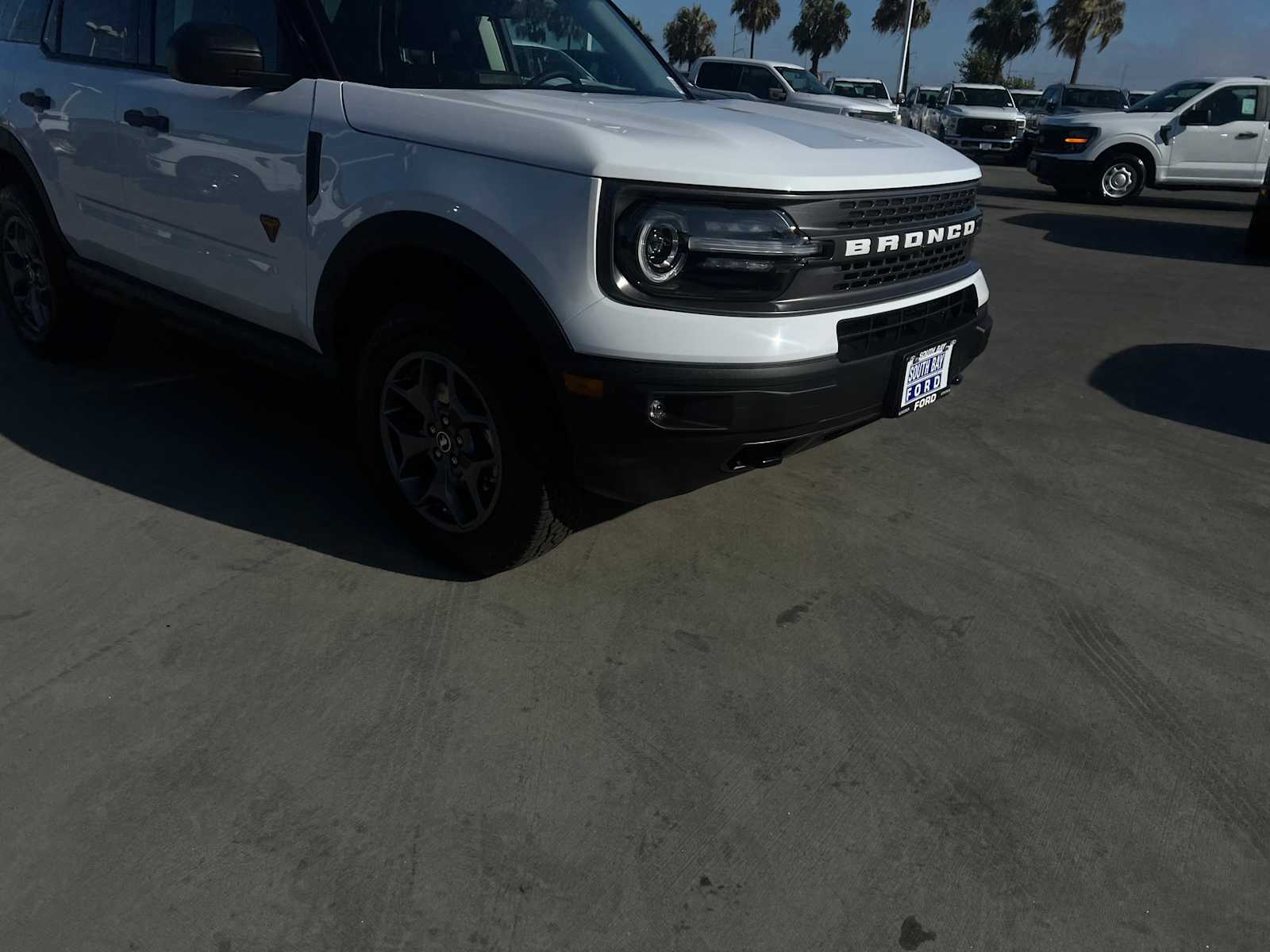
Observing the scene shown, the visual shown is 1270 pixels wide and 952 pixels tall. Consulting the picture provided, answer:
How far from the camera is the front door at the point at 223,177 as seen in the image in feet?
10.8

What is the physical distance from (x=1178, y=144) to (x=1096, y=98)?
280 inches

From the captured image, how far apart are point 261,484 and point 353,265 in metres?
1.15

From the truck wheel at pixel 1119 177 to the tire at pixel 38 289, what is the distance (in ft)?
42.4

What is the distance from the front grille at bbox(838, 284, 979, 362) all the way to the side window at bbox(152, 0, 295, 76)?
187cm

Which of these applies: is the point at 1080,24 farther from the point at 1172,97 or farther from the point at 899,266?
the point at 899,266

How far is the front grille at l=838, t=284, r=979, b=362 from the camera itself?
285 cm

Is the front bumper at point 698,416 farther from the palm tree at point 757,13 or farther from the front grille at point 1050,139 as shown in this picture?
the palm tree at point 757,13

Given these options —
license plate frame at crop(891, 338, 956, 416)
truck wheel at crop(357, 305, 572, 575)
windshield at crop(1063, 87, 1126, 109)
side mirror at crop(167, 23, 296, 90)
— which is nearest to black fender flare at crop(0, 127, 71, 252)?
side mirror at crop(167, 23, 296, 90)

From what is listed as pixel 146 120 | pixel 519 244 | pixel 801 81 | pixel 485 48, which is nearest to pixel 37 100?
pixel 146 120

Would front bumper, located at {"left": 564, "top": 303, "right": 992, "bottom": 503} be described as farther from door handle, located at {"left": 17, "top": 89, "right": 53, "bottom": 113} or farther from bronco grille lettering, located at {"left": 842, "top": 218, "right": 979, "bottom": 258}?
door handle, located at {"left": 17, "top": 89, "right": 53, "bottom": 113}

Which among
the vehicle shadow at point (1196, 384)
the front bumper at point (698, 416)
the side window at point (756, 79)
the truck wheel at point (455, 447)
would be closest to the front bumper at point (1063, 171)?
the side window at point (756, 79)

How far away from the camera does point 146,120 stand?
378 centimetres

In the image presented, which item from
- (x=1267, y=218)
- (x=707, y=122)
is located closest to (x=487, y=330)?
(x=707, y=122)

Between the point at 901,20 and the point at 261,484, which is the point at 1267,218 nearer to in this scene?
the point at 261,484
